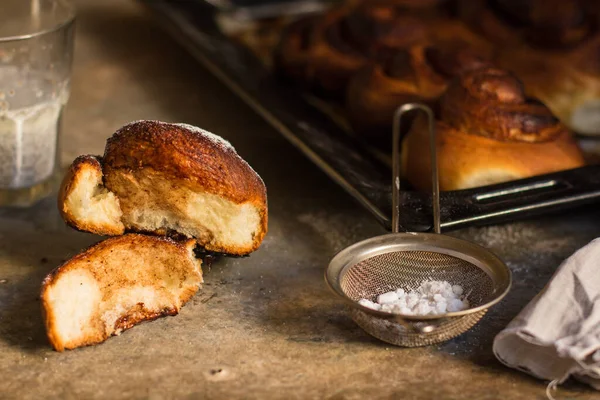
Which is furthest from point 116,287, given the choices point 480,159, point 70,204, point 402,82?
point 402,82

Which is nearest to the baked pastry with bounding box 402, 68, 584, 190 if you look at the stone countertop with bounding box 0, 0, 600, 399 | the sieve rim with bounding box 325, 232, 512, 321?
the stone countertop with bounding box 0, 0, 600, 399

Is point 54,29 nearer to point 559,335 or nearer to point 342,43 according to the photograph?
point 342,43

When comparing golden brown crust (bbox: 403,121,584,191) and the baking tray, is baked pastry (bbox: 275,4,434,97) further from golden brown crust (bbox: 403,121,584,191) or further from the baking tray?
golden brown crust (bbox: 403,121,584,191)

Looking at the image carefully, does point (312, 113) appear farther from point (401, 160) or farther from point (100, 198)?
point (100, 198)

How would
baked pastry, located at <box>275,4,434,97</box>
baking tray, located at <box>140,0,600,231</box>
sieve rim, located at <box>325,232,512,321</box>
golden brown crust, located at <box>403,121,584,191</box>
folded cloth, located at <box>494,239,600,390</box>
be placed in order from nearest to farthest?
folded cloth, located at <box>494,239,600,390</box> < sieve rim, located at <box>325,232,512,321</box> < baking tray, located at <box>140,0,600,231</box> < golden brown crust, located at <box>403,121,584,191</box> < baked pastry, located at <box>275,4,434,97</box>

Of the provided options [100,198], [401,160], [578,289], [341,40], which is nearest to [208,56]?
[341,40]

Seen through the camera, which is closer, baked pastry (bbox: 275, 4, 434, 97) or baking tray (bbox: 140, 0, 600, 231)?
baking tray (bbox: 140, 0, 600, 231)

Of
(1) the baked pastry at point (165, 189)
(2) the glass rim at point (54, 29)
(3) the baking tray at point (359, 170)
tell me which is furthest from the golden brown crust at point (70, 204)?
(3) the baking tray at point (359, 170)
